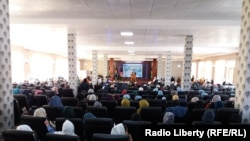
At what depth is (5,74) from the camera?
4121mm

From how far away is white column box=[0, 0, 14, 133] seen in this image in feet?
13.3

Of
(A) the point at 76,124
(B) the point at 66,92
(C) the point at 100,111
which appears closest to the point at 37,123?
(A) the point at 76,124

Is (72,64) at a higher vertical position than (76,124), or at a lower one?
higher

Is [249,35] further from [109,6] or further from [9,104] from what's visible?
[9,104]

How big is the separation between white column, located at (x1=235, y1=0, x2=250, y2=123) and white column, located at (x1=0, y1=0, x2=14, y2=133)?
4.69 metres

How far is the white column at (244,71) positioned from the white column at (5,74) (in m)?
4.69

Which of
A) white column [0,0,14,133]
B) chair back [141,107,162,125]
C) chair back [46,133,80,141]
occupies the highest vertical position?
white column [0,0,14,133]

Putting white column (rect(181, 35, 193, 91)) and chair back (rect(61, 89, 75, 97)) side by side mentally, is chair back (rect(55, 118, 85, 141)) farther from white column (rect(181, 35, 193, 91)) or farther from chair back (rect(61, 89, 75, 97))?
white column (rect(181, 35, 193, 91))

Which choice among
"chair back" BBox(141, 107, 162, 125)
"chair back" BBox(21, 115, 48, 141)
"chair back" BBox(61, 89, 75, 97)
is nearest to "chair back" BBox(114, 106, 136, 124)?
"chair back" BBox(141, 107, 162, 125)

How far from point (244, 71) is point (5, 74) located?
4.71 metres

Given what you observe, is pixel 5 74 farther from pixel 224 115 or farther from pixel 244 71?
pixel 224 115

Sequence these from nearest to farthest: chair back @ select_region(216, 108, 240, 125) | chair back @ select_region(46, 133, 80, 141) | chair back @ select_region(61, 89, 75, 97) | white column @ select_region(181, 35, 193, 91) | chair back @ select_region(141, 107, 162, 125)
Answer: chair back @ select_region(46, 133, 80, 141)
chair back @ select_region(216, 108, 240, 125)
chair back @ select_region(141, 107, 162, 125)
chair back @ select_region(61, 89, 75, 97)
white column @ select_region(181, 35, 193, 91)

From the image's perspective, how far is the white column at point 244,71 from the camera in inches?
170

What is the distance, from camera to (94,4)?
5777mm
